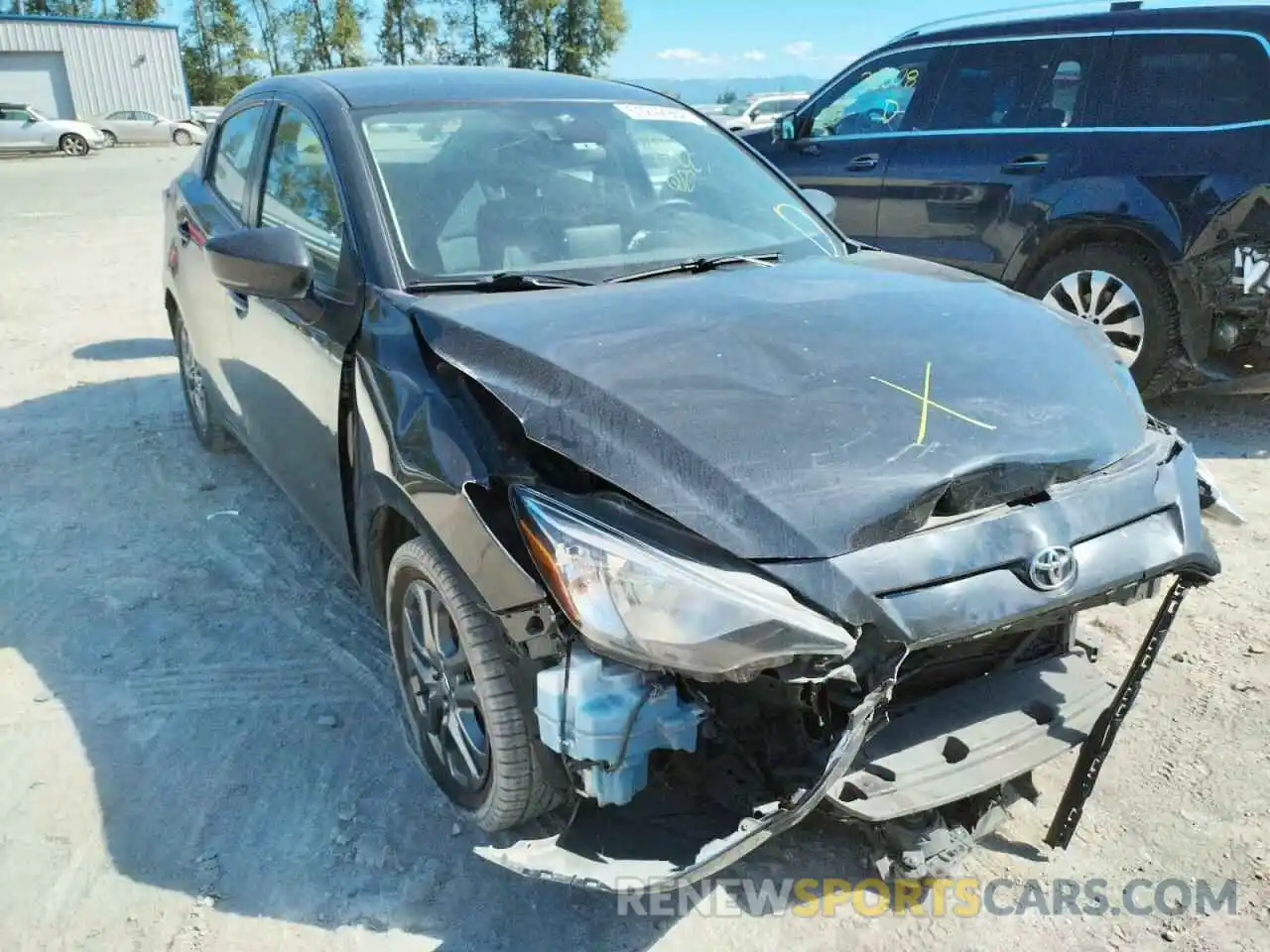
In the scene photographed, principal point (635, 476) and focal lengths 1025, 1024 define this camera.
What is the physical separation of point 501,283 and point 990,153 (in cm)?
402

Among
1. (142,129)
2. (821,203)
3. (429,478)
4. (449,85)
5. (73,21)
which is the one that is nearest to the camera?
(429,478)

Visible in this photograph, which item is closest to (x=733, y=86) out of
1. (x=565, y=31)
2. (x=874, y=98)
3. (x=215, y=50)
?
(x=565, y=31)

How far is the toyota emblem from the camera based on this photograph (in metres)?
1.97

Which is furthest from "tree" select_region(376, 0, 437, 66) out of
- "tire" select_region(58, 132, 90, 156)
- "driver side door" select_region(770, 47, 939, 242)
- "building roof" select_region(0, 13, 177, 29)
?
"driver side door" select_region(770, 47, 939, 242)

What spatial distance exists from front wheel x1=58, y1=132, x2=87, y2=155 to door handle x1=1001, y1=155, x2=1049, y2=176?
31431 mm

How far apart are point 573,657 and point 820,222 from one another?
222 centimetres

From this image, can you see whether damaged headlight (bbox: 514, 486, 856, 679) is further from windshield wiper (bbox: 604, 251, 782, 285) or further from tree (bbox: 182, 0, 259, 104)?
tree (bbox: 182, 0, 259, 104)

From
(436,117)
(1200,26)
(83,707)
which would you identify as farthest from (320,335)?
(1200,26)

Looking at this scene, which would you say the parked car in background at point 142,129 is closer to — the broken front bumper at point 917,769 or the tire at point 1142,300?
the tire at point 1142,300

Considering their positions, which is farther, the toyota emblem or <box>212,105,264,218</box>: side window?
<box>212,105,264,218</box>: side window

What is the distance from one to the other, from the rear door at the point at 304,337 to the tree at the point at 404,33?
5789 centimetres

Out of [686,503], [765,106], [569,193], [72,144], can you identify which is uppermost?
[569,193]

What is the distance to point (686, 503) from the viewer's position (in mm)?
1955

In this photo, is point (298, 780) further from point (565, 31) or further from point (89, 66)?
point (565, 31)
